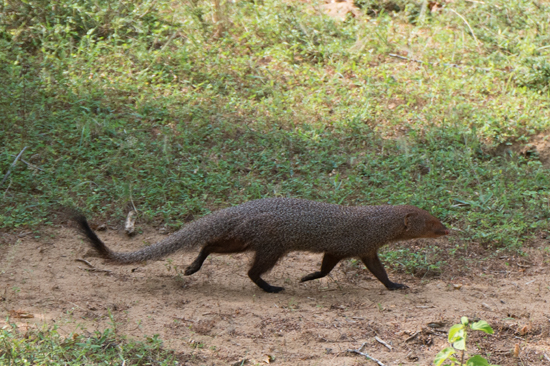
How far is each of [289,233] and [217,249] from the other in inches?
19.5

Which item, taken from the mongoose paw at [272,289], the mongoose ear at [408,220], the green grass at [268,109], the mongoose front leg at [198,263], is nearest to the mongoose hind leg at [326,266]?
the mongoose paw at [272,289]

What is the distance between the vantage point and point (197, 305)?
358 cm

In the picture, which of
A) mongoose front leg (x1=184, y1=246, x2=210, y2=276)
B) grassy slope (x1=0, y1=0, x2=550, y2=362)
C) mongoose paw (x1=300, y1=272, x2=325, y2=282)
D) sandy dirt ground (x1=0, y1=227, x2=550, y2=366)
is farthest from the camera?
grassy slope (x1=0, y1=0, x2=550, y2=362)

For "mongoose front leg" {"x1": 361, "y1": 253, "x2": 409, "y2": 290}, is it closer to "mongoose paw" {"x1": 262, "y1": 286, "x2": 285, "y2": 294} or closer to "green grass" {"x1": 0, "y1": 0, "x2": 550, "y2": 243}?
"mongoose paw" {"x1": 262, "y1": 286, "x2": 285, "y2": 294}

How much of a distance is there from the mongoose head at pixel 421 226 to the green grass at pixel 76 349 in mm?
1951

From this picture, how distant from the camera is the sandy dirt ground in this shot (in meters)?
3.03

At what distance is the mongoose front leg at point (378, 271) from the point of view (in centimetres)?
397

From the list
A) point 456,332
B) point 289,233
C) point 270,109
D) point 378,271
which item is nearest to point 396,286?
point 378,271

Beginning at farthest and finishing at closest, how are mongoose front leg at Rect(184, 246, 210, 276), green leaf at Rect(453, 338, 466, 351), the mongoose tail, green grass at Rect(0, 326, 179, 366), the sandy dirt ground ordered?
mongoose front leg at Rect(184, 246, 210, 276) → the mongoose tail → the sandy dirt ground → green grass at Rect(0, 326, 179, 366) → green leaf at Rect(453, 338, 466, 351)

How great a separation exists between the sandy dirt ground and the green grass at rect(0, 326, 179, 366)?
0.12 metres

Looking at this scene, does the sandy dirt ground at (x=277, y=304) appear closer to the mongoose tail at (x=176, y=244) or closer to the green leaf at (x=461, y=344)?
the mongoose tail at (x=176, y=244)

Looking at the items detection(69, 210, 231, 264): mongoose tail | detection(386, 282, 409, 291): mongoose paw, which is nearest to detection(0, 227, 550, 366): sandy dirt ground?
detection(386, 282, 409, 291): mongoose paw

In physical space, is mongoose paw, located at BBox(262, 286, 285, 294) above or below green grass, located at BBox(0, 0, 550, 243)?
below

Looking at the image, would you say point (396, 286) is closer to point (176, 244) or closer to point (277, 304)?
point (277, 304)
